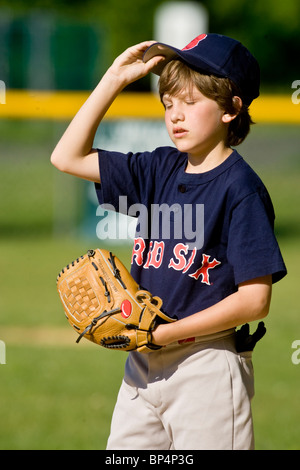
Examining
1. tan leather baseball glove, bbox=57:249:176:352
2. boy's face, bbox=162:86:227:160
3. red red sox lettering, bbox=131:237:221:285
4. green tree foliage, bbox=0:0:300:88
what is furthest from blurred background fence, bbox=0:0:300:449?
green tree foliage, bbox=0:0:300:88

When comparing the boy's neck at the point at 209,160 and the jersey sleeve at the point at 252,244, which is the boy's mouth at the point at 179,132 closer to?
the boy's neck at the point at 209,160

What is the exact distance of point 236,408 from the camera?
2387 millimetres

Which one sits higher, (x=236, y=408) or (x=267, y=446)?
(x=236, y=408)

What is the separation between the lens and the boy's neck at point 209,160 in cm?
246

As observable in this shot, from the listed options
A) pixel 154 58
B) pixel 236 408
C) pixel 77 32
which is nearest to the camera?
pixel 236 408

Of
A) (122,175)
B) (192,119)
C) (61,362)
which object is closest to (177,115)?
(192,119)

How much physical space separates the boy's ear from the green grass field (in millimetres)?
1748

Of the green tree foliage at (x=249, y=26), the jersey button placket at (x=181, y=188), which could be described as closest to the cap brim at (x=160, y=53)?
the jersey button placket at (x=181, y=188)

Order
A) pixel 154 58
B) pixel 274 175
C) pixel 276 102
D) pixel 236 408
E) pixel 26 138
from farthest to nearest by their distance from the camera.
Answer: pixel 26 138
pixel 274 175
pixel 276 102
pixel 154 58
pixel 236 408

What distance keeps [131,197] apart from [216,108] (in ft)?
1.38

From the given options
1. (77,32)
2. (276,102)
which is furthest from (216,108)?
(77,32)

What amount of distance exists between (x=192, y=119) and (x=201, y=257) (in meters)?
0.40

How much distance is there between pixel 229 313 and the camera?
2311 millimetres

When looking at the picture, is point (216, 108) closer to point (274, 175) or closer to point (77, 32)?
point (77, 32)
